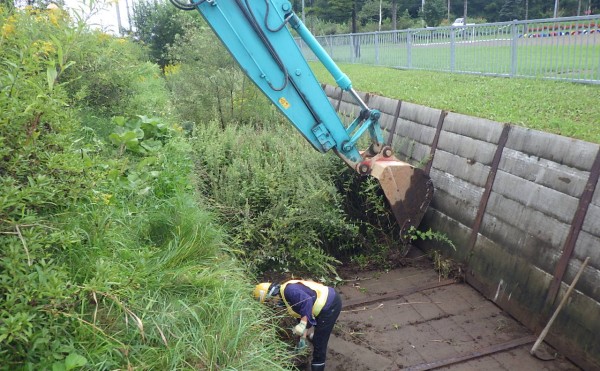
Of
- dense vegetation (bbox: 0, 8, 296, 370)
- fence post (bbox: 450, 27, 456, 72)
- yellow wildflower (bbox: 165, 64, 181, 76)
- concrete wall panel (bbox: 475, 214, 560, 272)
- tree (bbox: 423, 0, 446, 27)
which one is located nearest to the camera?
dense vegetation (bbox: 0, 8, 296, 370)

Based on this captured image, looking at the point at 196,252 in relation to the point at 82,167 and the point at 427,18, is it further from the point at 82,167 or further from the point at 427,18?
the point at 427,18

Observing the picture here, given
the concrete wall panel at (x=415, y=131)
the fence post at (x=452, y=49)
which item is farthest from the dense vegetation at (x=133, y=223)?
the fence post at (x=452, y=49)

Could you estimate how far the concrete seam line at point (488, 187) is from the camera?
5.41 meters

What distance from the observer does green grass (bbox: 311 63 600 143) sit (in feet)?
17.8

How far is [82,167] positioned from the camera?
2.34 m

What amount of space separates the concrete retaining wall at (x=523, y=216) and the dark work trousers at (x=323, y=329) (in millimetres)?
1916

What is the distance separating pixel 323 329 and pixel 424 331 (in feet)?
4.15

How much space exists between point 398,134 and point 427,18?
35957 mm

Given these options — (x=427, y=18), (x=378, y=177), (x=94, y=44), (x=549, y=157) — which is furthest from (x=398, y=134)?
(x=427, y=18)

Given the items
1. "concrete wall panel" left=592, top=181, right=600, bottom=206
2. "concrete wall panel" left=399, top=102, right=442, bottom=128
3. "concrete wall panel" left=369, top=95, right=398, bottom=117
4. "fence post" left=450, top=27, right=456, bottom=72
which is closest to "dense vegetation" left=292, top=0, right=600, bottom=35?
"fence post" left=450, top=27, right=456, bottom=72

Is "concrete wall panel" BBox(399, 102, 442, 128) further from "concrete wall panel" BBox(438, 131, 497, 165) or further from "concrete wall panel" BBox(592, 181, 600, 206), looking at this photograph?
"concrete wall panel" BBox(592, 181, 600, 206)

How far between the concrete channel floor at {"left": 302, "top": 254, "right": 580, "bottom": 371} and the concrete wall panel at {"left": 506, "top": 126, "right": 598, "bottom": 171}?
1528 millimetres

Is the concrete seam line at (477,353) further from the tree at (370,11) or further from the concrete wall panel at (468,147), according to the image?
the tree at (370,11)

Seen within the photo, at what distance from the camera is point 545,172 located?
474 centimetres
